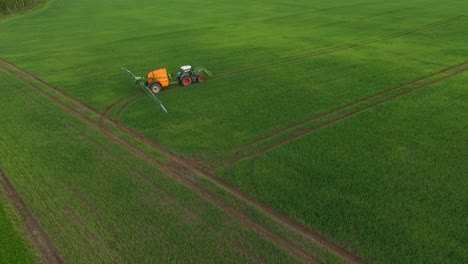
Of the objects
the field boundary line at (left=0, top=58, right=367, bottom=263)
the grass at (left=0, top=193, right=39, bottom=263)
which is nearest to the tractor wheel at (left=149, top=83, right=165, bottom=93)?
the field boundary line at (left=0, top=58, right=367, bottom=263)

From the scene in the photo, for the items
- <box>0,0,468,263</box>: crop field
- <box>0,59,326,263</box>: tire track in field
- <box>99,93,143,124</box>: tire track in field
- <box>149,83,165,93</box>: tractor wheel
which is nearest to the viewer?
<box>0,59,326,263</box>: tire track in field

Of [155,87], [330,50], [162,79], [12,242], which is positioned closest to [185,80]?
[162,79]

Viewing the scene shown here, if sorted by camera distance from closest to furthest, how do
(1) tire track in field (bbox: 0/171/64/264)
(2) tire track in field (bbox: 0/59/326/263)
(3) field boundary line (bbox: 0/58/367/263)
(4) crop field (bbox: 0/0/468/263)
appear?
(3) field boundary line (bbox: 0/58/367/263) → (2) tire track in field (bbox: 0/59/326/263) → (1) tire track in field (bbox: 0/171/64/264) → (4) crop field (bbox: 0/0/468/263)

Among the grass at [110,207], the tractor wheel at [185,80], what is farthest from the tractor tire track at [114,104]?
the tractor wheel at [185,80]

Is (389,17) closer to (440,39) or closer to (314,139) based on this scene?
(440,39)

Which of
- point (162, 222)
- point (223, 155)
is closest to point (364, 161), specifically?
point (223, 155)

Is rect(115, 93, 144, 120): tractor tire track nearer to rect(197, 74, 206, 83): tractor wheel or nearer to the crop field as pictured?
the crop field

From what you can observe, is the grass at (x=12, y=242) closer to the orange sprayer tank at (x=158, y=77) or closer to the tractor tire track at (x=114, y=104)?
the tractor tire track at (x=114, y=104)
